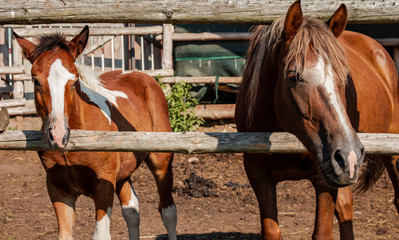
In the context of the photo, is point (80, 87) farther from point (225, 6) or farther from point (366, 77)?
point (366, 77)

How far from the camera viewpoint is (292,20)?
2838 millimetres

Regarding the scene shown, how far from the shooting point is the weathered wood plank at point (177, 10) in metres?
3.31

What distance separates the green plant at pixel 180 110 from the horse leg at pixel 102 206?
4.82m

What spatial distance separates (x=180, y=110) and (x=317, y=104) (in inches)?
245

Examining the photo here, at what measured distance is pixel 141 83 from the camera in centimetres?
528

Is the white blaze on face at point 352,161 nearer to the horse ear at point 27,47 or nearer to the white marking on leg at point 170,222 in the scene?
the horse ear at point 27,47

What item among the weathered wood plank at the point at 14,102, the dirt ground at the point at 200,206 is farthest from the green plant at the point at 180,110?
the weathered wood plank at the point at 14,102

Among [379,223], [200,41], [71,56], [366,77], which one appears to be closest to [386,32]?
[200,41]

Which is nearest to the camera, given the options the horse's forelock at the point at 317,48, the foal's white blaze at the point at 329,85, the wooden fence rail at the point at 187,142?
the foal's white blaze at the point at 329,85

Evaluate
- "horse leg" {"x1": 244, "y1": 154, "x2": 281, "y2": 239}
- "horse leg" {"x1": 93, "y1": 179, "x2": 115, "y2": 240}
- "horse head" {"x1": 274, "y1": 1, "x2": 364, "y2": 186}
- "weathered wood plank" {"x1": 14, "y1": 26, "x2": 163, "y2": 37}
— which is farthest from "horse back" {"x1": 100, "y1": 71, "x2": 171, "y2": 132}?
"weathered wood plank" {"x1": 14, "y1": 26, "x2": 163, "y2": 37}

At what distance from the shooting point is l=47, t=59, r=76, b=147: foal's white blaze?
3.14 m

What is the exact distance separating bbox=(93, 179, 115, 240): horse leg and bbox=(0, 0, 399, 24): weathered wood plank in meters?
1.24

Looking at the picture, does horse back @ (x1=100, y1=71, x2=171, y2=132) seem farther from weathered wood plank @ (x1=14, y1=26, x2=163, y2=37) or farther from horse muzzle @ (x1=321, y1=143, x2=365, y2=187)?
weathered wood plank @ (x1=14, y1=26, x2=163, y2=37)

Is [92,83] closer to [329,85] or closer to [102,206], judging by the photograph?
[102,206]
